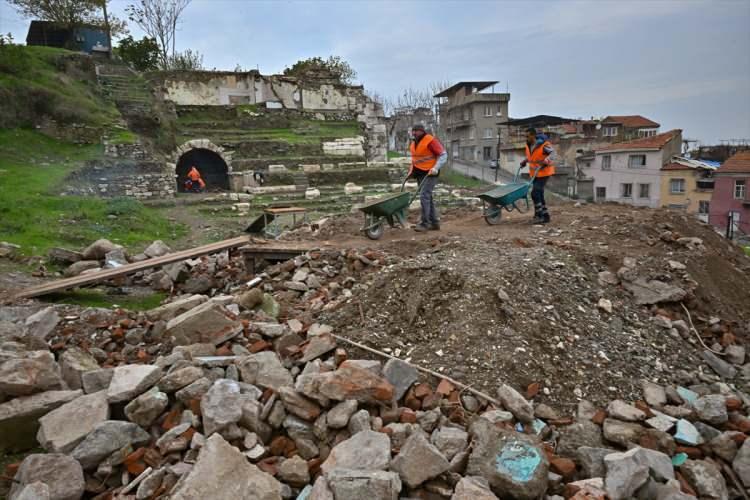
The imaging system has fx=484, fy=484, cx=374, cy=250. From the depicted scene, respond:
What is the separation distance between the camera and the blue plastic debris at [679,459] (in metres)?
3.10

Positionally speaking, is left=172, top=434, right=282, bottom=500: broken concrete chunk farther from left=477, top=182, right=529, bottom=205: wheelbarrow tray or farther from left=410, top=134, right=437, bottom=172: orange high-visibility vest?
left=477, top=182, right=529, bottom=205: wheelbarrow tray

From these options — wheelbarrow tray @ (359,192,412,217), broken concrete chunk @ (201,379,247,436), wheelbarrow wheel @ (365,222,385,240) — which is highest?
wheelbarrow tray @ (359,192,412,217)

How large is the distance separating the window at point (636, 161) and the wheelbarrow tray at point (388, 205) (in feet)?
82.6

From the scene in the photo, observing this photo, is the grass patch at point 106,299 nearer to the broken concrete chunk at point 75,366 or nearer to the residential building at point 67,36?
the broken concrete chunk at point 75,366

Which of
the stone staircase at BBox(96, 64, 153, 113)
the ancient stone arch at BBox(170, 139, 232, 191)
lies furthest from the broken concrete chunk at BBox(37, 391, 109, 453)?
the stone staircase at BBox(96, 64, 153, 113)

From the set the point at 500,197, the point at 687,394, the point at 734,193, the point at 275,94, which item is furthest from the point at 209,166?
the point at 734,193

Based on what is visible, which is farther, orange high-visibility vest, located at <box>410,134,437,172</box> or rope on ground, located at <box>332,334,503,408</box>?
orange high-visibility vest, located at <box>410,134,437,172</box>

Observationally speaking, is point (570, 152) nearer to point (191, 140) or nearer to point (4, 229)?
point (191, 140)

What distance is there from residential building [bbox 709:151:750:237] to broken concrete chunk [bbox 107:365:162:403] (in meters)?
26.7

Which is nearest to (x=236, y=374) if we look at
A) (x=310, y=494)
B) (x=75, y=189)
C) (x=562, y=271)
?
(x=310, y=494)

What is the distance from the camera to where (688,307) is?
5.07 meters

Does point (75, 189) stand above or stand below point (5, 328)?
above

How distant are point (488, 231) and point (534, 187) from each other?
103cm

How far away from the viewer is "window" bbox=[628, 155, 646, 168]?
27.4m
